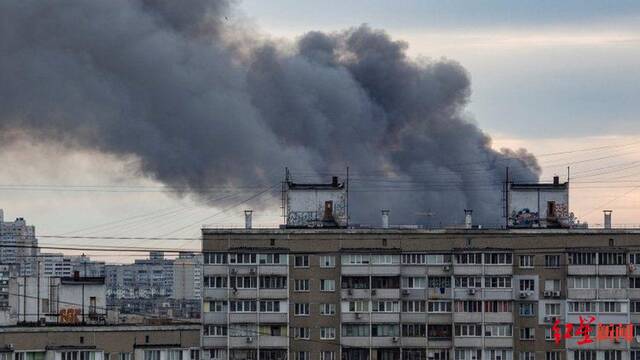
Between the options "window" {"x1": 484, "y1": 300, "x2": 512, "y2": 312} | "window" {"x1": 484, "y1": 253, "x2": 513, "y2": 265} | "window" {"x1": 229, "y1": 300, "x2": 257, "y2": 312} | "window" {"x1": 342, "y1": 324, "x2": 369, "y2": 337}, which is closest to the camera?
"window" {"x1": 229, "y1": 300, "x2": 257, "y2": 312}

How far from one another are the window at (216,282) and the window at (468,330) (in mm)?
17505

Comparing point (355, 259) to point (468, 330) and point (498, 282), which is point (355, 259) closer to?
point (468, 330)

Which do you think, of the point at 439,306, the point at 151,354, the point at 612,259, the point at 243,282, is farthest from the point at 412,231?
the point at 151,354

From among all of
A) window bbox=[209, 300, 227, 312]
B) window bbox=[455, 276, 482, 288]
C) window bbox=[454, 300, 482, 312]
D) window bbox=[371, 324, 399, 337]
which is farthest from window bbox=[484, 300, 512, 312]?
window bbox=[209, 300, 227, 312]

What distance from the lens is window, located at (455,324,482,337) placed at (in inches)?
5359

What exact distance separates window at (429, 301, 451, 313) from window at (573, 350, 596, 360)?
9.89 m

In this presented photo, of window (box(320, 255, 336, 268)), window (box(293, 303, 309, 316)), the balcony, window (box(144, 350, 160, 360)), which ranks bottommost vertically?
window (box(144, 350, 160, 360))

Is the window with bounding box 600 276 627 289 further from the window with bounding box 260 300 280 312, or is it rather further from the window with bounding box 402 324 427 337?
the window with bounding box 260 300 280 312

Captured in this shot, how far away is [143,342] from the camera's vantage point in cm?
13000

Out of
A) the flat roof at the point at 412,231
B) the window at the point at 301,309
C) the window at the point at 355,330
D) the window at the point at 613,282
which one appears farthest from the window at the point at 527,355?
the window at the point at 301,309

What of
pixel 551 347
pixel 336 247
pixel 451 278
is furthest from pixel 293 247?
pixel 551 347

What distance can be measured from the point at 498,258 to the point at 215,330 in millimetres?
21668

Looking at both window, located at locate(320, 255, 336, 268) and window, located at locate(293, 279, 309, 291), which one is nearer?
window, located at locate(293, 279, 309, 291)

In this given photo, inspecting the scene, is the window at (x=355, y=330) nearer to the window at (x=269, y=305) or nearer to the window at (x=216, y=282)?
the window at (x=269, y=305)
